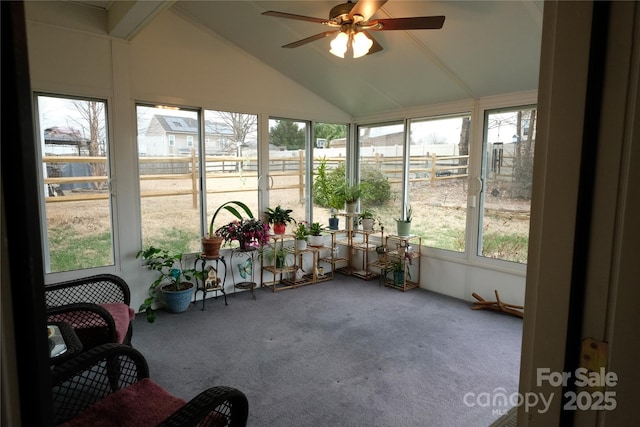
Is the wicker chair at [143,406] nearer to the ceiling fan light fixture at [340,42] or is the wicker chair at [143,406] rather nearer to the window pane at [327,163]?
the ceiling fan light fixture at [340,42]

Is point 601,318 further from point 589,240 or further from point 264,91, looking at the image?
point 264,91

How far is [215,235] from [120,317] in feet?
5.40

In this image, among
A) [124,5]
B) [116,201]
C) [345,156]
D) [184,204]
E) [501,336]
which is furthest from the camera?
[345,156]

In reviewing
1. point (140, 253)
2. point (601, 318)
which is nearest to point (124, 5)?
point (140, 253)

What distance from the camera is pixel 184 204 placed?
394 centimetres

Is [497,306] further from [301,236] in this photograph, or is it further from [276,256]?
[276,256]

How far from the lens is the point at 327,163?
16.6 feet

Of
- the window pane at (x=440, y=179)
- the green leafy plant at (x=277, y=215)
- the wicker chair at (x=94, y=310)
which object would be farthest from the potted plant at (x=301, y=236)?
the wicker chair at (x=94, y=310)

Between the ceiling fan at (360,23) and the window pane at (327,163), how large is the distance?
230cm

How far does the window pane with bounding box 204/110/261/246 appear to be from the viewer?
4062mm

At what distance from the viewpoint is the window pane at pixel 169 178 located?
12.0ft

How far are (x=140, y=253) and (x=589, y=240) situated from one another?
3686 mm

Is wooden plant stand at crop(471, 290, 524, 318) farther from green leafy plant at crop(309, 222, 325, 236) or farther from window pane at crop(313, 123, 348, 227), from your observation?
window pane at crop(313, 123, 348, 227)

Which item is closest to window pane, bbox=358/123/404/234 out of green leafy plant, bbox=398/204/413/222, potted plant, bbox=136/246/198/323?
green leafy plant, bbox=398/204/413/222
